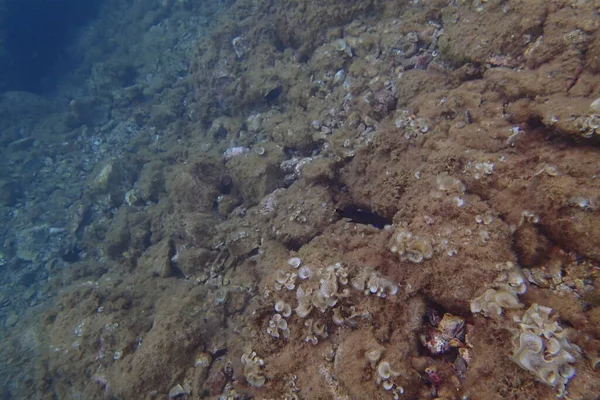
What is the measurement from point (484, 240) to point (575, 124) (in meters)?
1.47

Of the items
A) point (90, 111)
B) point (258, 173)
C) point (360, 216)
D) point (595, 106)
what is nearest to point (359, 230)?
point (360, 216)

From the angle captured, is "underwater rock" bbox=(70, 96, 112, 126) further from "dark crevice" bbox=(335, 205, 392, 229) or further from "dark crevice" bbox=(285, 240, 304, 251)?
"dark crevice" bbox=(335, 205, 392, 229)

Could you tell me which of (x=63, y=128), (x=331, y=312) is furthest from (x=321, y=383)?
(x=63, y=128)

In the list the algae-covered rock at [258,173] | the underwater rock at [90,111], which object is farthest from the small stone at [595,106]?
the underwater rock at [90,111]

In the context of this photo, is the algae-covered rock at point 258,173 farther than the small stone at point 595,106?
Yes

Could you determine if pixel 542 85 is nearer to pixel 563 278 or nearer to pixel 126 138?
pixel 563 278

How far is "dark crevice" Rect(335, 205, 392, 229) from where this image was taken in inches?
210

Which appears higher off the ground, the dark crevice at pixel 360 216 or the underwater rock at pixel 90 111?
the underwater rock at pixel 90 111

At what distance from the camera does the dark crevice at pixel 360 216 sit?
17.5 feet

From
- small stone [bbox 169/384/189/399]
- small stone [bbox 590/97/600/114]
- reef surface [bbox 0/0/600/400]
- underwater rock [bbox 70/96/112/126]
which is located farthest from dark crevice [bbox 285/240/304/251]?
underwater rock [bbox 70/96/112/126]

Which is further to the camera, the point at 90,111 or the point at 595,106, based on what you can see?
the point at 90,111

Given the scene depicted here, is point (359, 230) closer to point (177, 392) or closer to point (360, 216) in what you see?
point (360, 216)

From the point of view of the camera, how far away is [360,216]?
5609 mm

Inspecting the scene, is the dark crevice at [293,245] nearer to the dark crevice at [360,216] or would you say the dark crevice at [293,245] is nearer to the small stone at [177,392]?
the dark crevice at [360,216]
